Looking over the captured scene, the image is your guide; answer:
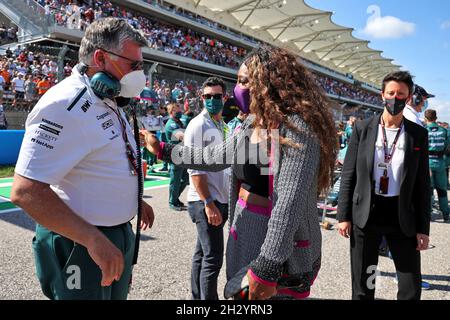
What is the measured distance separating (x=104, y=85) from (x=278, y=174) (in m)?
0.87

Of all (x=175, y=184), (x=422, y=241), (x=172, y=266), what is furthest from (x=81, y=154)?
(x=175, y=184)

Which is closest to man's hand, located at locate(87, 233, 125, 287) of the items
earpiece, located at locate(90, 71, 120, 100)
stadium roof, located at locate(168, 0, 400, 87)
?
earpiece, located at locate(90, 71, 120, 100)

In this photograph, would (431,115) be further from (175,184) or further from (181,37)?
(181,37)

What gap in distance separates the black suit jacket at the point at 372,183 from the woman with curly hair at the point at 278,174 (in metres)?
1.01

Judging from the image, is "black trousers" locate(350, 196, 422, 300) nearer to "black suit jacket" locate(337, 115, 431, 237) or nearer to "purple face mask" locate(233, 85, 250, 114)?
"black suit jacket" locate(337, 115, 431, 237)

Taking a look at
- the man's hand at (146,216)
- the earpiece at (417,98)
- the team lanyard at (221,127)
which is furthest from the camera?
the earpiece at (417,98)

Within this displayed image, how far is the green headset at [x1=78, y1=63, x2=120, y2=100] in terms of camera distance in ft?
5.20

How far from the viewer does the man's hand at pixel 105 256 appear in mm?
1372

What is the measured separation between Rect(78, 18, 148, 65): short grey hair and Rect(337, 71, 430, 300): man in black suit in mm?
1933

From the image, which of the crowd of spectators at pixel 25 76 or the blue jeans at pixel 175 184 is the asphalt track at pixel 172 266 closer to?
the blue jeans at pixel 175 184

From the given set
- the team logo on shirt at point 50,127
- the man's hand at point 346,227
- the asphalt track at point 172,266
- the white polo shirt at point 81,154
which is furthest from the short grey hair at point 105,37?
the asphalt track at point 172,266

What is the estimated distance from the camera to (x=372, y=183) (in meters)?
2.68
